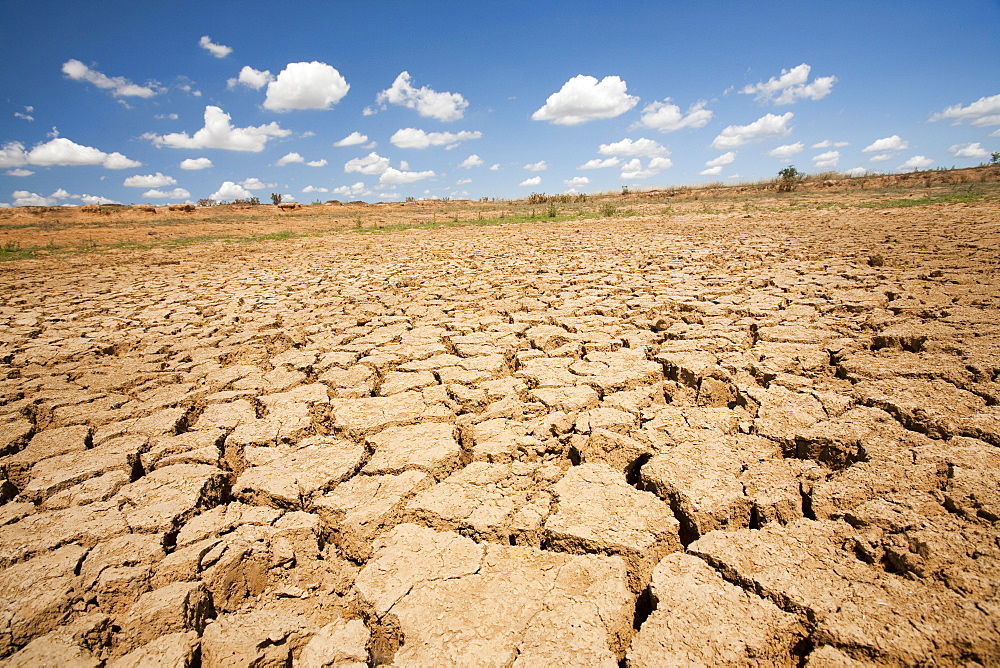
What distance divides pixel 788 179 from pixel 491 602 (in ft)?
87.7

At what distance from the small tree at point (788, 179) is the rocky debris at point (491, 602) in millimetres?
23164

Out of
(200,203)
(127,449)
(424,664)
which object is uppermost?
(200,203)

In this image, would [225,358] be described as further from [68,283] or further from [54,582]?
[68,283]

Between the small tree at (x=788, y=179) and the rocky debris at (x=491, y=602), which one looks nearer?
the rocky debris at (x=491, y=602)

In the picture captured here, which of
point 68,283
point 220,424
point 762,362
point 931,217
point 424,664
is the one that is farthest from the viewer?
point 931,217

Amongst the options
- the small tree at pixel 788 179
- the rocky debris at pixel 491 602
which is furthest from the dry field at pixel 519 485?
the small tree at pixel 788 179

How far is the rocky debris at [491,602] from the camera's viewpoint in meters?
1.03

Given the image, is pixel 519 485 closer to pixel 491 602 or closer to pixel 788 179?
pixel 491 602

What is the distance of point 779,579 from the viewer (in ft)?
3.69

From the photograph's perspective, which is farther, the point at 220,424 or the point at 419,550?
the point at 220,424

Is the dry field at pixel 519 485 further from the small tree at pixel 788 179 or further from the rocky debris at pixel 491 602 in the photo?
the small tree at pixel 788 179

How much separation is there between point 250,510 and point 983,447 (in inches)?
92.3

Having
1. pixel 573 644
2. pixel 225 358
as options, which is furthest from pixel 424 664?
pixel 225 358

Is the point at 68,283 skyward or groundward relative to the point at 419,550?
skyward
